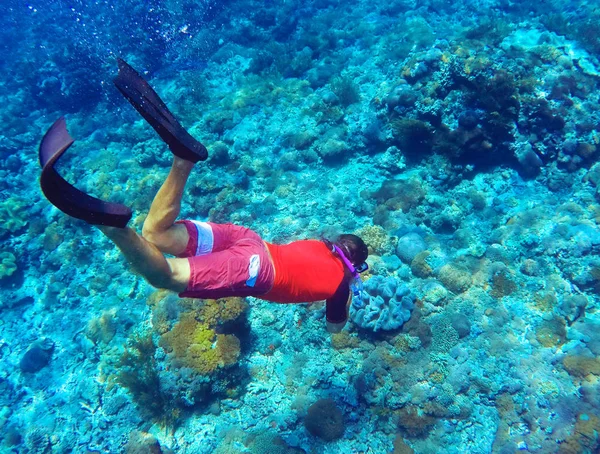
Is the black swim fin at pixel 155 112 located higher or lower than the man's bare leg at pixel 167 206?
higher

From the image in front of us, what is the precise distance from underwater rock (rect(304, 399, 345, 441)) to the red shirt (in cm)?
245

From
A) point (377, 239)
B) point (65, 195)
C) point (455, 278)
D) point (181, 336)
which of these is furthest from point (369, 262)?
point (65, 195)

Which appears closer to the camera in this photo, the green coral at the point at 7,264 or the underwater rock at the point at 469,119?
the underwater rock at the point at 469,119

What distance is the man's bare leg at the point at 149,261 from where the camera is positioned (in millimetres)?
2770

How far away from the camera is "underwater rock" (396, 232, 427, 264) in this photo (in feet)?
22.5

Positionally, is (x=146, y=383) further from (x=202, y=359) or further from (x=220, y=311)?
(x=220, y=311)

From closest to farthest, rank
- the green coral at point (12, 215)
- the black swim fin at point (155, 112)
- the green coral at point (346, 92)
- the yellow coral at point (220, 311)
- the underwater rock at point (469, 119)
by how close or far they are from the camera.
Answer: the black swim fin at point (155, 112) → the yellow coral at point (220, 311) → the underwater rock at point (469, 119) → the green coral at point (12, 215) → the green coral at point (346, 92)

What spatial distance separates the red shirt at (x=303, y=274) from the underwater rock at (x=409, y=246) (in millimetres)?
Result: 3163

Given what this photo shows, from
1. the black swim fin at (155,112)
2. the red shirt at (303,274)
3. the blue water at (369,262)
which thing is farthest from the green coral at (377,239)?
the black swim fin at (155,112)

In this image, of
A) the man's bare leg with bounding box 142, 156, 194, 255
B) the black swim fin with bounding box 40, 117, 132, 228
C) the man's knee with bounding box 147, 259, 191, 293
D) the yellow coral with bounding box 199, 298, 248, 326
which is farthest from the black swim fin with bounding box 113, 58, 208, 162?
the yellow coral with bounding box 199, 298, 248, 326

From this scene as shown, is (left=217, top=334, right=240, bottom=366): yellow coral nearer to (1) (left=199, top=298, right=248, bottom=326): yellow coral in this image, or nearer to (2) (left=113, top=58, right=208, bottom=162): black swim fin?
(1) (left=199, top=298, right=248, bottom=326): yellow coral

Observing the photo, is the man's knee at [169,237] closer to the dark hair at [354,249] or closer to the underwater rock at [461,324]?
the dark hair at [354,249]

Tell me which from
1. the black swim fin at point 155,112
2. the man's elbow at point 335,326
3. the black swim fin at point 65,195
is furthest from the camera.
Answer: the man's elbow at point 335,326

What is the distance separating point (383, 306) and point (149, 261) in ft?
14.3
